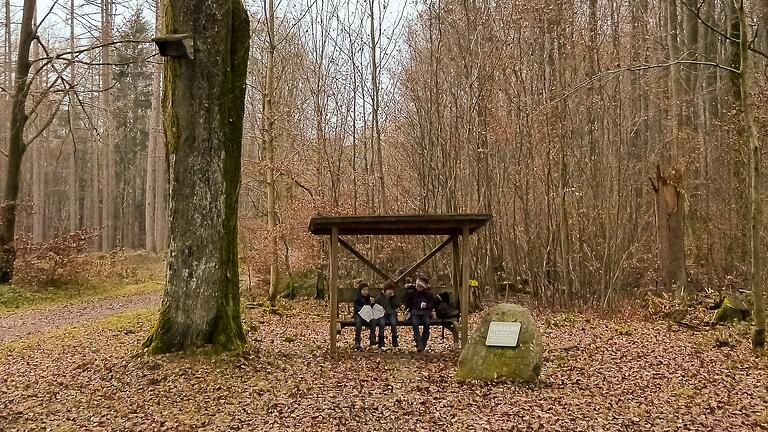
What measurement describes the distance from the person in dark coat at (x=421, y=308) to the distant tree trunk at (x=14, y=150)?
41.4 ft

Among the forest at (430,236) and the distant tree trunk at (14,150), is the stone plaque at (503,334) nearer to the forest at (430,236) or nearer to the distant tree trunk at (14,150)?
the forest at (430,236)

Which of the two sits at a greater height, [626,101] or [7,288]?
[626,101]

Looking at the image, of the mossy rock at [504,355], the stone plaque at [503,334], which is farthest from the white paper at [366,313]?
the stone plaque at [503,334]

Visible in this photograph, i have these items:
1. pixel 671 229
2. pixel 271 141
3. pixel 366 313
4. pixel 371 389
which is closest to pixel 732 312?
pixel 671 229

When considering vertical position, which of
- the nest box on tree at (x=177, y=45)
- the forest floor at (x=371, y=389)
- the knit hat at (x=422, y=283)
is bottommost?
the forest floor at (x=371, y=389)

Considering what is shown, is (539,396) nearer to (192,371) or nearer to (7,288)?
(192,371)

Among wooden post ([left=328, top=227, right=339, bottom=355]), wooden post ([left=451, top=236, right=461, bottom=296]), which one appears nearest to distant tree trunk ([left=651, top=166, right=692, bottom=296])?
wooden post ([left=451, top=236, right=461, bottom=296])

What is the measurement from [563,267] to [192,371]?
9.62 meters

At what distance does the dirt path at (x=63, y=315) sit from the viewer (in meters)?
12.3

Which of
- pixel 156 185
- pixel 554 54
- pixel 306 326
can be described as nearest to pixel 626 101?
pixel 554 54

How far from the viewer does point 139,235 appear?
40.3 metres

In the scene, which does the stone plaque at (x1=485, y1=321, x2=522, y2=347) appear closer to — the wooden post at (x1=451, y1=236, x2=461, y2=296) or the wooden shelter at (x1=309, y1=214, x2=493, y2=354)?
the wooden shelter at (x1=309, y1=214, x2=493, y2=354)

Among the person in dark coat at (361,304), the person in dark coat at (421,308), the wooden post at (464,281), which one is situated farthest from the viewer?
the person in dark coat at (361,304)

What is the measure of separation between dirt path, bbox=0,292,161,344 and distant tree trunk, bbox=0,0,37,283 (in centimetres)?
255
